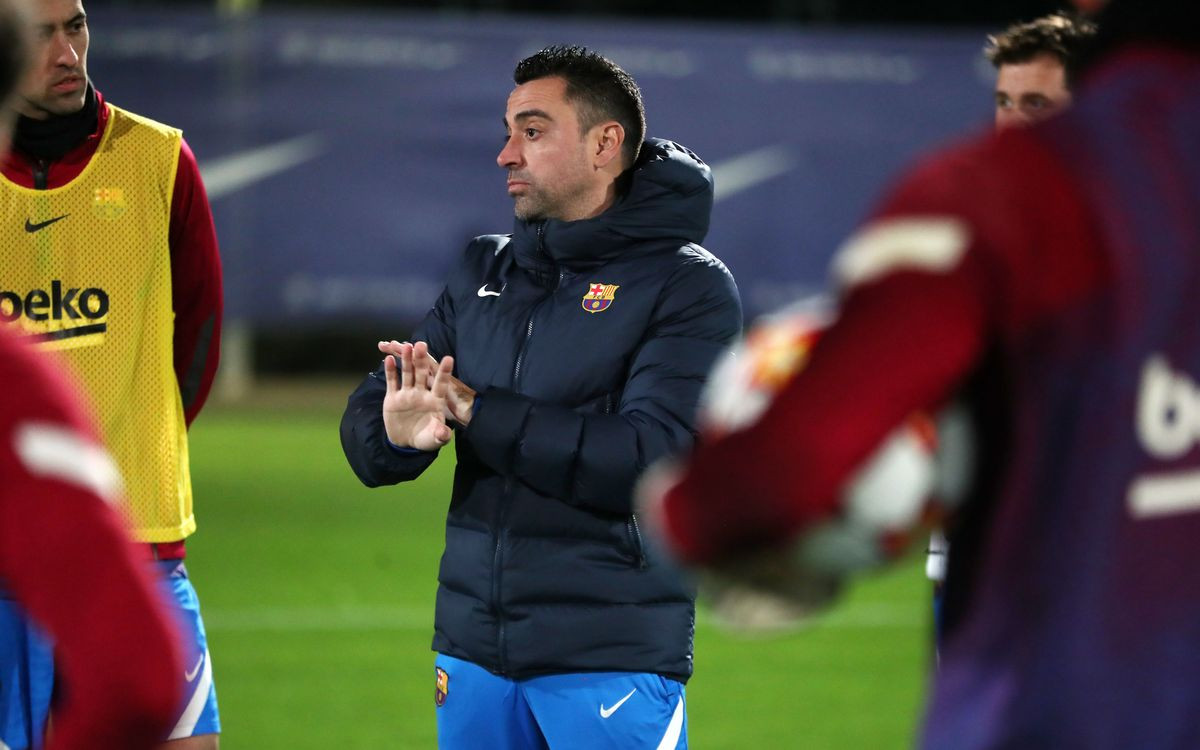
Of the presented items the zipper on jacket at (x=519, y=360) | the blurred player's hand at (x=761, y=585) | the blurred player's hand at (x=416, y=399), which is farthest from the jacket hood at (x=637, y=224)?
the blurred player's hand at (x=761, y=585)

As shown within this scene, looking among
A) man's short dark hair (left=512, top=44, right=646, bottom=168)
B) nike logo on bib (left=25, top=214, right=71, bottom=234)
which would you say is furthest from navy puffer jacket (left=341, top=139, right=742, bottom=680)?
nike logo on bib (left=25, top=214, right=71, bottom=234)

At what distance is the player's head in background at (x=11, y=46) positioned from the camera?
134cm

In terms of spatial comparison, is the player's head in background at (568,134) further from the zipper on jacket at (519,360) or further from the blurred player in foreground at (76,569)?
the blurred player in foreground at (76,569)

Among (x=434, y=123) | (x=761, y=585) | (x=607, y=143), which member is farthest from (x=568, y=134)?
(x=434, y=123)

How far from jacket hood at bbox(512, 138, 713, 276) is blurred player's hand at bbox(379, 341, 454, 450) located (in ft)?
1.28

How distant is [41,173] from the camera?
3619mm

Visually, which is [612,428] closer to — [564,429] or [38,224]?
[564,429]

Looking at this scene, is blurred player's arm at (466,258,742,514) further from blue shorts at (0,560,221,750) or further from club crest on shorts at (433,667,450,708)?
blue shorts at (0,560,221,750)

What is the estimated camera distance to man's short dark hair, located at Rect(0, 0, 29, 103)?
52.7 inches

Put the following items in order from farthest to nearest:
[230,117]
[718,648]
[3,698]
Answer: [230,117] < [718,648] < [3,698]

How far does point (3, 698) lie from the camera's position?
11.1 feet

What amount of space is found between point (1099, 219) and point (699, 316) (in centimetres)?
206

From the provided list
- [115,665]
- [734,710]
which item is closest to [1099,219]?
[115,665]

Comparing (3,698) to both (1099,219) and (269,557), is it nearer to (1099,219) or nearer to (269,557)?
(1099,219)
